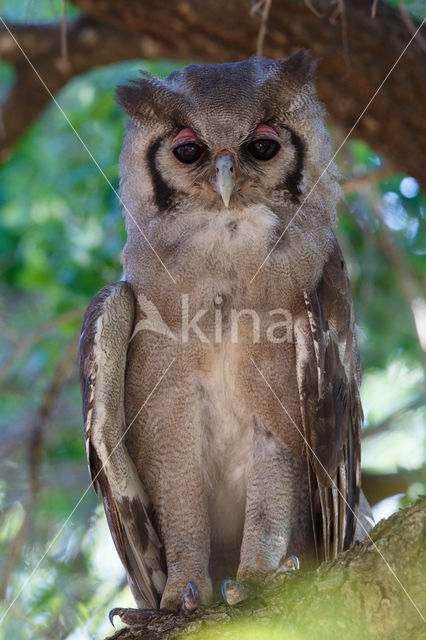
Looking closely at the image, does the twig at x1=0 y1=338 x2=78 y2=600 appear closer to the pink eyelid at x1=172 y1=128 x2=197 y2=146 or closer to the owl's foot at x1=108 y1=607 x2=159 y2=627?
the owl's foot at x1=108 y1=607 x2=159 y2=627

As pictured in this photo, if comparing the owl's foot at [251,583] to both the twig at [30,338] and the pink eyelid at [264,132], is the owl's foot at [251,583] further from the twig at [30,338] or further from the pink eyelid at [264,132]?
the twig at [30,338]

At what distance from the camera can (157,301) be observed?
354 cm

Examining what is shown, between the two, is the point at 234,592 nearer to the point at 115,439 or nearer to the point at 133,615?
the point at 133,615

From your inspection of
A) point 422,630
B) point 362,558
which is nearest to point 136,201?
point 362,558

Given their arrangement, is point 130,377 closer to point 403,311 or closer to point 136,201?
point 136,201

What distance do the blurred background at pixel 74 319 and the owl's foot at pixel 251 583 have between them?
1633mm

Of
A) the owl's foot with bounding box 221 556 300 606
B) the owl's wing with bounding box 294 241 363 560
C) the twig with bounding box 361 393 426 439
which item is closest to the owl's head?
the owl's wing with bounding box 294 241 363 560

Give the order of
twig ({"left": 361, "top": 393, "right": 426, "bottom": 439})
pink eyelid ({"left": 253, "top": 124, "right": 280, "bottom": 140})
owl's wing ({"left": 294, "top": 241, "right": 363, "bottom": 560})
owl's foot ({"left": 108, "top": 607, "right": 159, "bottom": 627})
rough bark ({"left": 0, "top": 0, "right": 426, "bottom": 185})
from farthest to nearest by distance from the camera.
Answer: twig ({"left": 361, "top": 393, "right": 426, "bottom": 439}) → rough bark ({"left": 0, "top": 0, "right": 426, "bottom": 185}) → pink eyelid ({"left": 253, "top": 124, "right": 280, "bottom": 140}) → owl's wing ({"left": 294, "top": 241, "right": 363, "bottom": 560}) → owl's foot ({"left": 108, "top": 607, "right": 159, "bottom": 627})

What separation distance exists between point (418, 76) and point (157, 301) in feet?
6.74

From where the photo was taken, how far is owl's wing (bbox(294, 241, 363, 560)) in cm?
337

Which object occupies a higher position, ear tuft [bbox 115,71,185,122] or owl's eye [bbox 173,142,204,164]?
ear tuft [bbox 115,71,185,122]

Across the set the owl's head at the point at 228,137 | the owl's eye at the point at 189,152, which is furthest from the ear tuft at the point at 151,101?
the owl's eye at the point at 189,152

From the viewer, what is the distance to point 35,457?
4.91 metres

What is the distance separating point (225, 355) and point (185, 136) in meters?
0.99
